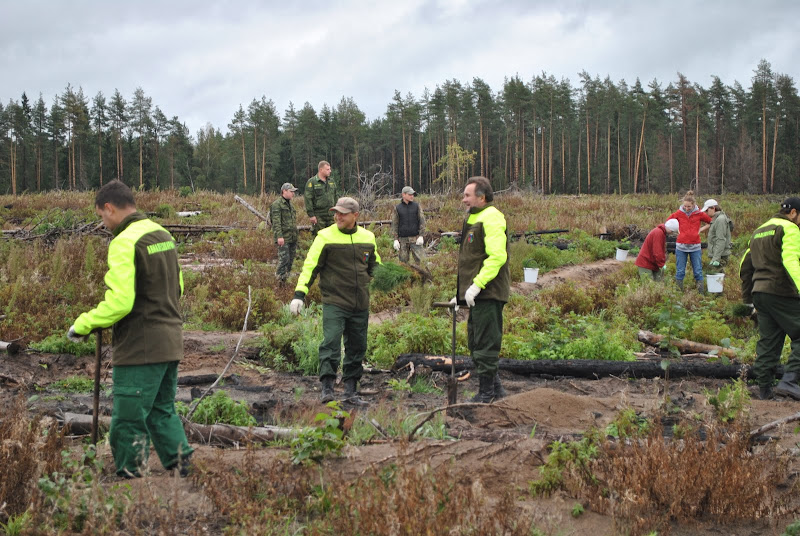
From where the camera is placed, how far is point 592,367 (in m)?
7.92

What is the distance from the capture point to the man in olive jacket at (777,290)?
20.6ft

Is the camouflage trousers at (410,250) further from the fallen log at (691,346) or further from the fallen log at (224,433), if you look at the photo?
the fallen log at (224,433)

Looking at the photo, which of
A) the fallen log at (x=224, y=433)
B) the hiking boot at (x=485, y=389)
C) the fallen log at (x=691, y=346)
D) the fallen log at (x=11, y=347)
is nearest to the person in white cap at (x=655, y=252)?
the fallen log at (x=691, y=346)

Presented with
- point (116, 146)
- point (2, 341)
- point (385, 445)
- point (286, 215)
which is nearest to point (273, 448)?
point (385, 445)

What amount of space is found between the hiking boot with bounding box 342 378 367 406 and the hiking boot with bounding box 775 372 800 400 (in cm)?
452

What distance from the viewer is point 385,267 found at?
12.0 meters

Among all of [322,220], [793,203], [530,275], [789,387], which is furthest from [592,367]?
[322,220]

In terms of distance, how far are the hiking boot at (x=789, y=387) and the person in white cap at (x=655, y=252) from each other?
5.07 meters

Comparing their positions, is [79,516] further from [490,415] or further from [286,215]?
[286,215]

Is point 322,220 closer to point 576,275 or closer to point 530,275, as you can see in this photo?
point 530,275

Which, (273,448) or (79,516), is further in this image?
(273,448)

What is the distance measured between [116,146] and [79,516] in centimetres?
6313

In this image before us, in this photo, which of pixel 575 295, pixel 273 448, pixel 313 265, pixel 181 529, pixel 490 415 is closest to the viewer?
pixel 181 529

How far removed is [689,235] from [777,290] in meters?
6.33
